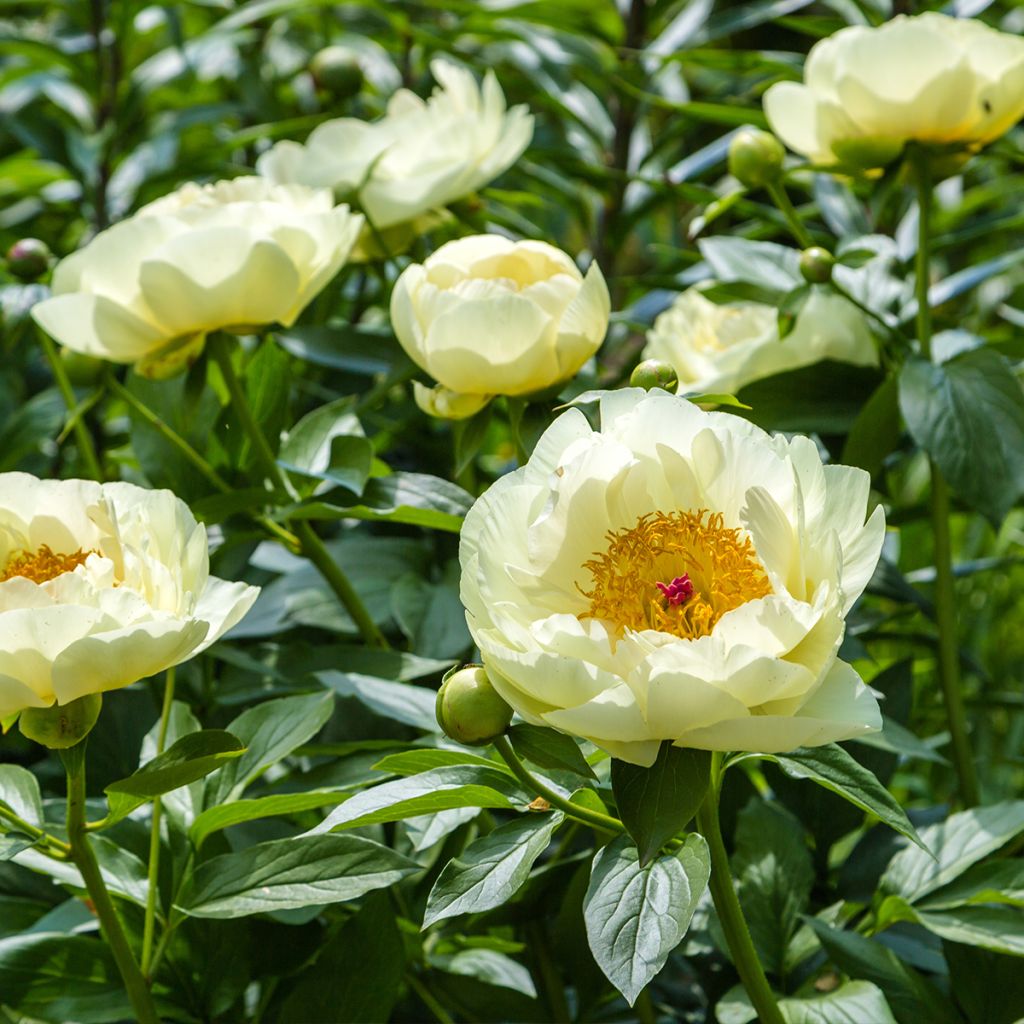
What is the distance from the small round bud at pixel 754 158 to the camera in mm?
894

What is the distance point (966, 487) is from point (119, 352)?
0.54 m

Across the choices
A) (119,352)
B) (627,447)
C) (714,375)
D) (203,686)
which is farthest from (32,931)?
(714,375)

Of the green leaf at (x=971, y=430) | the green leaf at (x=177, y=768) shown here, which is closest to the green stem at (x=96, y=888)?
the green leaf at (x=177, y=768)

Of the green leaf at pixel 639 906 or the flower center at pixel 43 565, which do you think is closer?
the green leaf at pixel 639 906

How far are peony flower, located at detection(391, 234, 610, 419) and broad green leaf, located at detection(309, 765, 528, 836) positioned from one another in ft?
0.80

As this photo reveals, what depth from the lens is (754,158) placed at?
2.93ft

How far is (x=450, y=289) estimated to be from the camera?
2.57ft

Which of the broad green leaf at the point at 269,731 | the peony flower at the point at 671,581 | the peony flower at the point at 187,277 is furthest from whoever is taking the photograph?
the peony flower at the point at 187,277

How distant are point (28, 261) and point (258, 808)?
48cm

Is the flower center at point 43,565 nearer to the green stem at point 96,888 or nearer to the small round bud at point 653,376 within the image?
the green stem at point 96,888

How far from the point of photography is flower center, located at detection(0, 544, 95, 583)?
65cm

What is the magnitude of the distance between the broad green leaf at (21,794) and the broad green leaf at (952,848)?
18.5 inches

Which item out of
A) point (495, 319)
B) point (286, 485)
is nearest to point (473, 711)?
point (495, 319)

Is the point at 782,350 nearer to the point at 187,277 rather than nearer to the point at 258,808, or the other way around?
the point at 187,277
